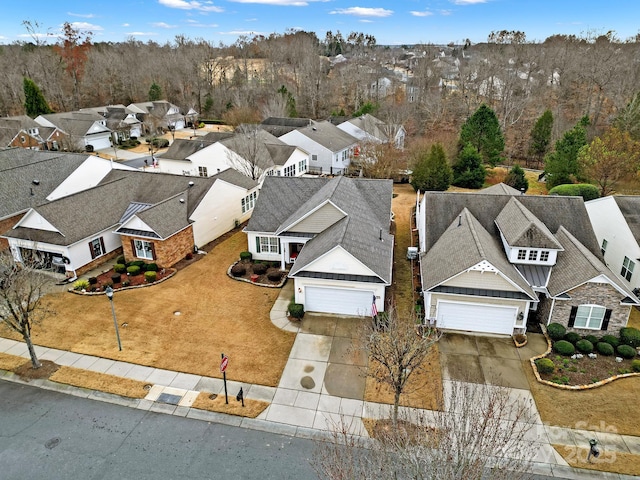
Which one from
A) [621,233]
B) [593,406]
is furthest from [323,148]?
[593,406]

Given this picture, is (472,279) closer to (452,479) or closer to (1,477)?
(452,479)

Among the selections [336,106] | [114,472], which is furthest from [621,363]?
[336,106]

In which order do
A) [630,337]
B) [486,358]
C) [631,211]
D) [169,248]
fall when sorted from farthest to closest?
[169,248], [631,211], [630,337], [486,358]

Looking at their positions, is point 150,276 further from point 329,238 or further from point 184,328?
point 329,238

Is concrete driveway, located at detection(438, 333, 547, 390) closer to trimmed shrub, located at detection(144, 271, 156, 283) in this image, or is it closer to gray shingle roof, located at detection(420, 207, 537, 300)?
gray shingle roof, located at detection(420, 207, 537, 300)

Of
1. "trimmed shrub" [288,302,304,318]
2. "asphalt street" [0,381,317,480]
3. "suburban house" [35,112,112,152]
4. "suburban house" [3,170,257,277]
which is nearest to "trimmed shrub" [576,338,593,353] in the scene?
"trimmed shrub" [288,302,304,318]

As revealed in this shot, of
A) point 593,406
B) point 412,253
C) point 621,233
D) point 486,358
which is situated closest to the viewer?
point 593,406

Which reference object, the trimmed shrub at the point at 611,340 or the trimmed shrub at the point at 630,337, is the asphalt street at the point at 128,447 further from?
the trimmed shrub at the point at 630,337

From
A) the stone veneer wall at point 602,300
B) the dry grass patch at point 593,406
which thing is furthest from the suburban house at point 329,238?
the stone veneer wall at point 602,300
